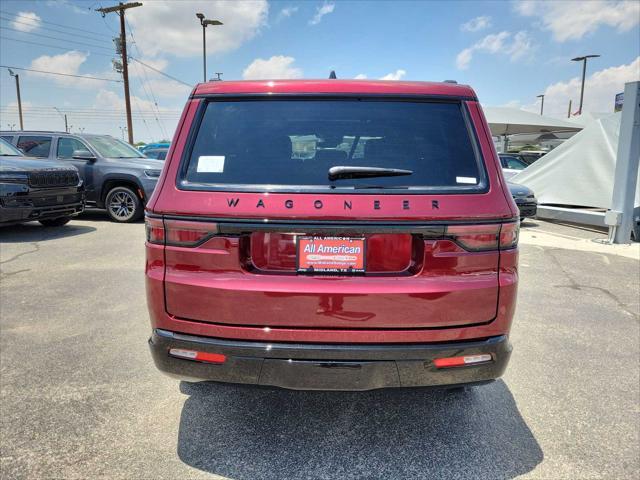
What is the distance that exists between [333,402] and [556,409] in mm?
1423

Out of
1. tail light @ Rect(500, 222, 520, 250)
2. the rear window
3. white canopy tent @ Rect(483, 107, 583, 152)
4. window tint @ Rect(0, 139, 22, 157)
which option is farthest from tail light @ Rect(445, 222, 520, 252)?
white canopy tent @ Rect(483, 107, 583, 152)

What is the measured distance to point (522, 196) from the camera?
10383 millimetres

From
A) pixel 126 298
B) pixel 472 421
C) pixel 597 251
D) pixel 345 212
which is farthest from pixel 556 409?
→ pixel 597 251

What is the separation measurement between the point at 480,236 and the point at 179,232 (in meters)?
1.39

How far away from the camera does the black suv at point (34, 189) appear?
765 cm

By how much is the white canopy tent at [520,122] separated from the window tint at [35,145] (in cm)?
1788

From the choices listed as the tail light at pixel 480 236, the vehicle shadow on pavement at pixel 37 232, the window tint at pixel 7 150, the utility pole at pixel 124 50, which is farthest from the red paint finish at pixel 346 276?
the utility pole at pixel 124 50

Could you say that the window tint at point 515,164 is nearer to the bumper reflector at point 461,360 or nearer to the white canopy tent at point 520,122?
the white canopy tent at point 520,122

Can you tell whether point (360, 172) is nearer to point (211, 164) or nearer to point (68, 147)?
point (211, 164)

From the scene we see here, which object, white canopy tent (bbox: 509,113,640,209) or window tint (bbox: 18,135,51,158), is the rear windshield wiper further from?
white canopy tent (bbox: 509,113,640,209)

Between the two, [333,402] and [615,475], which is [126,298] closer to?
[333,402]

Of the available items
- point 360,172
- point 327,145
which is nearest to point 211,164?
point 327,145

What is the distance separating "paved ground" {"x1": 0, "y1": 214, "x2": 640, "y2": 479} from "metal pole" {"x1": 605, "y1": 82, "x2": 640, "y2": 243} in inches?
208

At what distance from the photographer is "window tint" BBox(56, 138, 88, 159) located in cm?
1014
